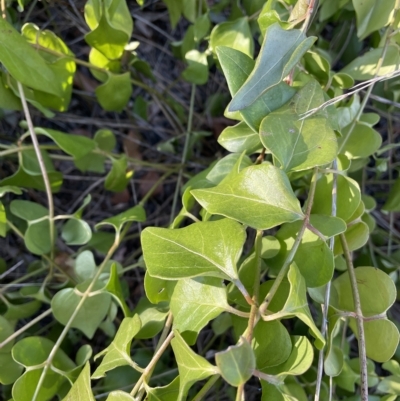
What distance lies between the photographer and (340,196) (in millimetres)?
588

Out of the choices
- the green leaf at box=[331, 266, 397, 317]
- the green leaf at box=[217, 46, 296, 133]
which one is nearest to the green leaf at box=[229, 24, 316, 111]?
the green leaf at box=[217, 46, 296, 133]

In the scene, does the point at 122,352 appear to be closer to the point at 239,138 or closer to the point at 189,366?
the point at 189,366

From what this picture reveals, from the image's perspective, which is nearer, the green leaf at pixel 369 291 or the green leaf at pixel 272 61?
the green leaf at pixel 272 61

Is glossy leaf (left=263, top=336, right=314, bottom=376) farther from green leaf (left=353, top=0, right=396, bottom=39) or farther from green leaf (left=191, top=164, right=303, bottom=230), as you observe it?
green leaf (left=353, top=0, right=396, bottom=39)

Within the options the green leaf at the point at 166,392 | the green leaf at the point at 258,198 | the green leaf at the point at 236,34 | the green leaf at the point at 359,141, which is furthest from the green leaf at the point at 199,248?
the green leaf at the point at 236,34

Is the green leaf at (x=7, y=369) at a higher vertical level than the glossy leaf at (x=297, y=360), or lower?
lower

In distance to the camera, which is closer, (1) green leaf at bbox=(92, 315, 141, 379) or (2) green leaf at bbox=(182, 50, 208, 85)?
(1) green leaf at bbox=(92, 315, 141, 379)

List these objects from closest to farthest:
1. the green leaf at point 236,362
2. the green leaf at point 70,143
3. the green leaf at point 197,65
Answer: the green leaf at point 236,362
the green leaf at point 70,143
the green leaf at point 197,65

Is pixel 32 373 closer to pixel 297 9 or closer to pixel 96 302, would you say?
pixel 96 302

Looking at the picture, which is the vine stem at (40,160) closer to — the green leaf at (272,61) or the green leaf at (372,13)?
the green leaf at (272,61)

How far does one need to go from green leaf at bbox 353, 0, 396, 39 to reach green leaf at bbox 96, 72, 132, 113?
354 mm

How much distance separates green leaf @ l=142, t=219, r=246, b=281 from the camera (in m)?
0.47

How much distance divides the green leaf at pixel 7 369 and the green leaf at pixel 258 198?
43cm

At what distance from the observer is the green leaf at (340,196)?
1.84 feet
